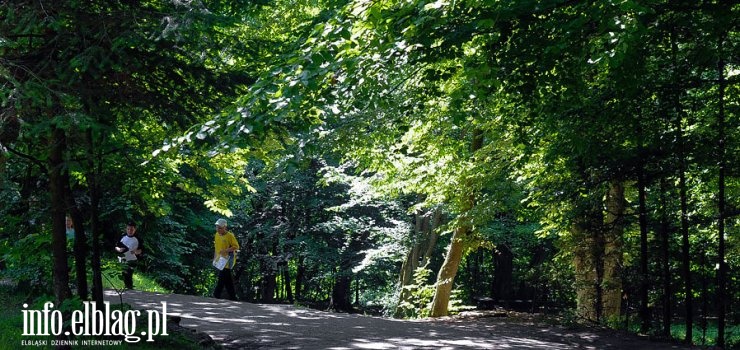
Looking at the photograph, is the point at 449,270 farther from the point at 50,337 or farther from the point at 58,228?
the point at 58,228

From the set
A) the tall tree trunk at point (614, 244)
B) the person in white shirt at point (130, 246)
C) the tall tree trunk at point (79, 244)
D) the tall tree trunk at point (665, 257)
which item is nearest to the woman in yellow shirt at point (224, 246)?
the person in white shirt at point (130, 246)

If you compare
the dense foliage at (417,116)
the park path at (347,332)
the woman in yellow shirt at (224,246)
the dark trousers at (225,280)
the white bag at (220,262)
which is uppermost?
the dense foliage at (417,116)

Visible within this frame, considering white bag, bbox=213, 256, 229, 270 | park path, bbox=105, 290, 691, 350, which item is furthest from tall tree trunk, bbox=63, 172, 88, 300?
white bag, bbox=213, 256, 229, 270

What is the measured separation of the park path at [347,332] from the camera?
383 inches

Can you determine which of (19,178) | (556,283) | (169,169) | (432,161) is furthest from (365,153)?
(19,178)

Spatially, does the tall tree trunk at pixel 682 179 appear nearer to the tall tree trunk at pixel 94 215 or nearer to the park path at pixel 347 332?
the park path at pixel 347 332

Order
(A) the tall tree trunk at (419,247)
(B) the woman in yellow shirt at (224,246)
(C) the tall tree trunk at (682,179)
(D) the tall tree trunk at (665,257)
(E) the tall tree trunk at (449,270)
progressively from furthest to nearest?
(A) the tall tree trunk at (419,247), (E) the tall tree trunk at (449,270), (B) the woman in yellow shirt at (224,246), (D) the tall tree trunk at (665,257), (C) the tall tree trunk at (682,179)

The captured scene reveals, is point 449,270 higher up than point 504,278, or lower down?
higher up

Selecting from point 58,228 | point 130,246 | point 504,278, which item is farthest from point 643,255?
point 504,278

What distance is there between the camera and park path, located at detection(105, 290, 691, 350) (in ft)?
31.9

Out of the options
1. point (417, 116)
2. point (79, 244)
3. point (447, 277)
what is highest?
point (417, 116)

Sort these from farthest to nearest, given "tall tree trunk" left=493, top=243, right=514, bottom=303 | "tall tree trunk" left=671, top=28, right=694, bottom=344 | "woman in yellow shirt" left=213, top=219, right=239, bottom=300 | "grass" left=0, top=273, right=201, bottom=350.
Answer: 1. "tall tree trunk" left=493, top=243, right=514, bottom=303
2. "woman in yellow shirt" left=213, top=219, right=239, bottom=300
3. "tall tree trunk" left=671, top=28, right=694, bottom=344
4. "grass" left=0, top=273, right=201, bottom=350

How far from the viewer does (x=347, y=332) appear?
10.8 meters

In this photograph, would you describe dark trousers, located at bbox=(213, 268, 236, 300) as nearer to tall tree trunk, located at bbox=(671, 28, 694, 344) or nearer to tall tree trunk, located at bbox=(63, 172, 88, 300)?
tall tree trunk, located at bbox=(63, 172, 88, 300)
